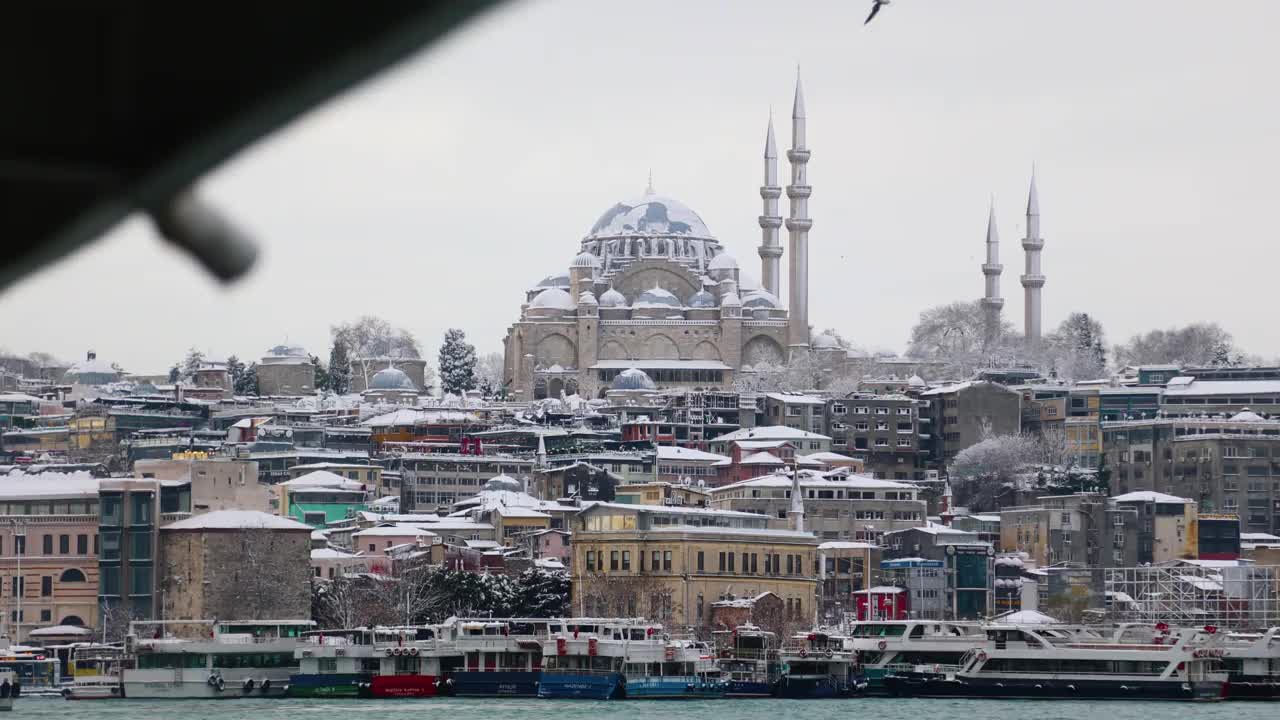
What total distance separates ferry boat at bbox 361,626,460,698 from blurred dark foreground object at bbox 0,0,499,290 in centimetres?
5131

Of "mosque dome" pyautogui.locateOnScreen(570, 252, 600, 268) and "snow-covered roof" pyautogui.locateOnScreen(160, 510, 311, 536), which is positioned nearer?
"snow-covered roof" pyautogui.locateOnScreen(160, 510, 311, 536)

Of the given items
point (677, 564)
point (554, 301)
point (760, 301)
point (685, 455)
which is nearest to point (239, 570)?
point (677, 564)

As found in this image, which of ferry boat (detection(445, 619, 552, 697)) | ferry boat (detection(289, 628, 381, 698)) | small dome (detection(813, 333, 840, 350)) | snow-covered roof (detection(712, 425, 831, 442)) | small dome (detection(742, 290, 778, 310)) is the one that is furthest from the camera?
small dome (detection(813, 333, 840, 350))

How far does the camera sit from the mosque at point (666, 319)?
353 feet

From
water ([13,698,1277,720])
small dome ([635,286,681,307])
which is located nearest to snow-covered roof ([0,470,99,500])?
water ([13,698,1277,720])

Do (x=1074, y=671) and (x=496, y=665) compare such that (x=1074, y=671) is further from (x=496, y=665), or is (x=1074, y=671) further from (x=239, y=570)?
(x=239, y=570)

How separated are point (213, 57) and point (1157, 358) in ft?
422

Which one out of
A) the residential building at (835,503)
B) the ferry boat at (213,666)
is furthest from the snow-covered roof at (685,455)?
the ferry boat at (213,666)

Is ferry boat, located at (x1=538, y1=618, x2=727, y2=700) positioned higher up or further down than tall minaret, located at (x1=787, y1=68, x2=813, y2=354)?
further down

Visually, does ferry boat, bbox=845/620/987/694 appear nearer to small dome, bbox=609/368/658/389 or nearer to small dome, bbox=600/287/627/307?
small dome, bbox=609/368/658/389

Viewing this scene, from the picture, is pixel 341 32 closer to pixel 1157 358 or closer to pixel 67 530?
pixel 67 530

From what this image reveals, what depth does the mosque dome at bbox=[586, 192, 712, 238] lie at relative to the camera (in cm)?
11650

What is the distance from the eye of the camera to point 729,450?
91.9 metres

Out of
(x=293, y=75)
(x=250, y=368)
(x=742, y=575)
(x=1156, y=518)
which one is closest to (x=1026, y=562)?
(x=1156, y=518)
